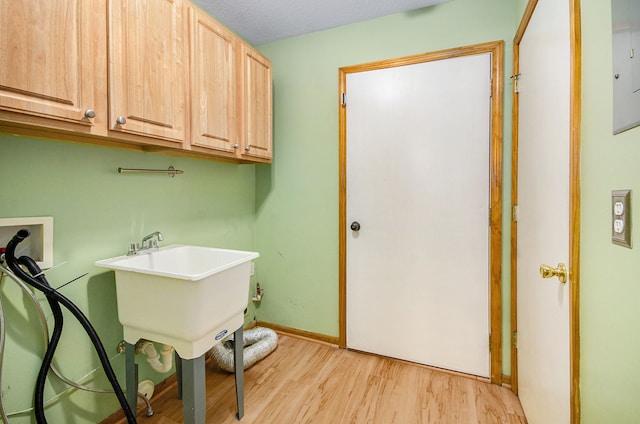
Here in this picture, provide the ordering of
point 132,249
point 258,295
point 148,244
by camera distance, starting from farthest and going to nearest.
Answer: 1. point 258,295
2. point 148,244
3. point 132,249

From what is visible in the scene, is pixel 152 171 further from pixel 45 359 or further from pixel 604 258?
pixel 604 258

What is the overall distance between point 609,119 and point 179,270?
6.01 feet

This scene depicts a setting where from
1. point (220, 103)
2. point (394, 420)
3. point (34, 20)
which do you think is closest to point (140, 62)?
point (34, 20)

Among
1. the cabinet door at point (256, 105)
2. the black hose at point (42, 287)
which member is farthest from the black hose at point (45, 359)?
the cabinet door at point (256, 105)

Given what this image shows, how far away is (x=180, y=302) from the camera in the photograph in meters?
1.14

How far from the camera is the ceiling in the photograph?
1853 mm

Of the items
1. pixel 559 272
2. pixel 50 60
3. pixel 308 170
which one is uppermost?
pixel 50 60

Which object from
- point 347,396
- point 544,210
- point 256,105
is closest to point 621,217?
point 544,210

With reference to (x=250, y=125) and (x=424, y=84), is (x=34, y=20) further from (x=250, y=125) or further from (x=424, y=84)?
(x=424, y=84)

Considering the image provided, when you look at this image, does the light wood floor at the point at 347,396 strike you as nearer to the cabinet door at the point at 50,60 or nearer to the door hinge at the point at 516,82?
the cabinet door at the point at 50,60

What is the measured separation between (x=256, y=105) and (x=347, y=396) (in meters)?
1.88

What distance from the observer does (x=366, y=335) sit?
210 centimetres

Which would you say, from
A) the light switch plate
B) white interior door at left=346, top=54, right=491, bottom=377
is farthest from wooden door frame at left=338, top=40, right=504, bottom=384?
the light switch plate

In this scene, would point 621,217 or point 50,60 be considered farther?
point 50,60
